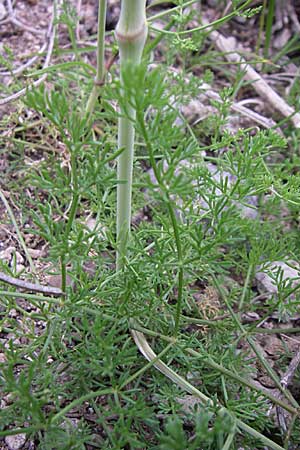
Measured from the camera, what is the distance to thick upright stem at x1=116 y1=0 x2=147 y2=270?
0.89 metres

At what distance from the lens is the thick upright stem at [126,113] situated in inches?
35.1

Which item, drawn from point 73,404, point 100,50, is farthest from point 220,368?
point 100,50

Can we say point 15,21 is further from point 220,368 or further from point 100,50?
point 220,368

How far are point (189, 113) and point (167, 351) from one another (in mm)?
965

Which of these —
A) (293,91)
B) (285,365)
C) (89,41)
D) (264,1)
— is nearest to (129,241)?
(285,365)

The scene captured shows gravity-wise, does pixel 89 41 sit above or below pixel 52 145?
above

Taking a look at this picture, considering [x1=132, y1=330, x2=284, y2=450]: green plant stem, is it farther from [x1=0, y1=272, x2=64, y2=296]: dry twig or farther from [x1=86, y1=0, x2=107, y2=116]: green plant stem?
[x1=86, y1=0, x2=107, y2=116]: green plant stem

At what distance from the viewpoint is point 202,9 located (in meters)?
2.25

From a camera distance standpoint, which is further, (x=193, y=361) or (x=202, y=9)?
(x=202, y=9)

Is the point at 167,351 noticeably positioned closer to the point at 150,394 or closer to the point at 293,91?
the point at 150,394

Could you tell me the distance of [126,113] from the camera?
2.54 ft

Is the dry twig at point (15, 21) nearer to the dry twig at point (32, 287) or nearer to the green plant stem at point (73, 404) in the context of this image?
the dry twig at point (32, 287)

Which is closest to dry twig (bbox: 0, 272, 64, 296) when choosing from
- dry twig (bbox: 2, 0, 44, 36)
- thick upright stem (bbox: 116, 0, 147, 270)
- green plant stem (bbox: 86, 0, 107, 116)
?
thick upright stem (bbox: 116, 0, 147, 270)

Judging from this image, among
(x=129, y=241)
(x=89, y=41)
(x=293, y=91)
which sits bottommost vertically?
(x=129, y=241)
